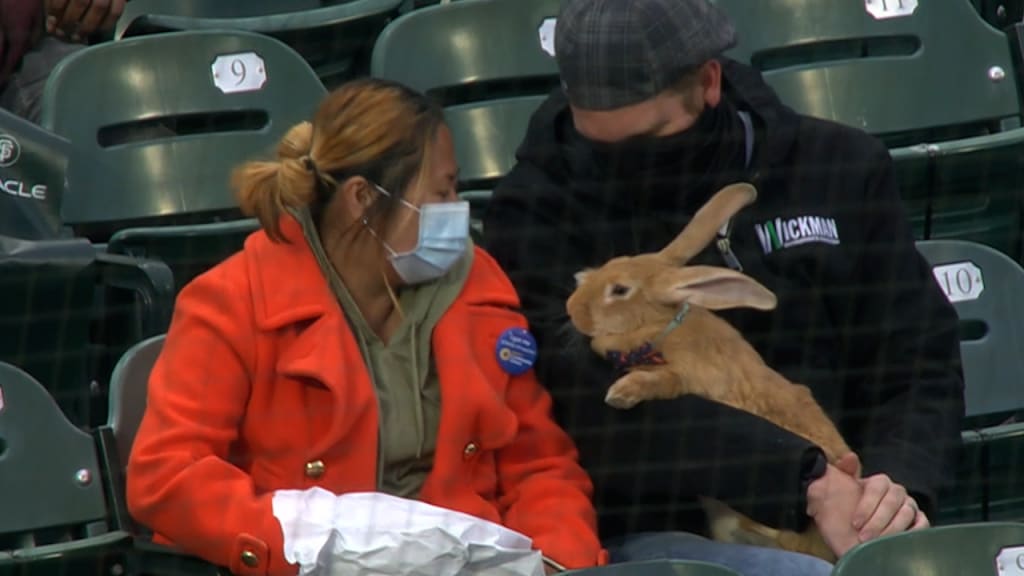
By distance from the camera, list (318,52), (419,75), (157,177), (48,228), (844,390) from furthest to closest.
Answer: (318,52), (419,75), (157,177), (48,228), (844,390)

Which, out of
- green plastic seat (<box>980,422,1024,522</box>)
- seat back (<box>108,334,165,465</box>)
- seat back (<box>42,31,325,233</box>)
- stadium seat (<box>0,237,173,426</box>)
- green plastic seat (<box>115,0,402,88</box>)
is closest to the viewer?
seat back (<box>108,334,165,465</box>)

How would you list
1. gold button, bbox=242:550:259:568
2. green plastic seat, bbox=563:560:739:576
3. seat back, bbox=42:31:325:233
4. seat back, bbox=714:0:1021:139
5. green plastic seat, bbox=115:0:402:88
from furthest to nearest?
1. green plastic seat, bbox=115:0:402:88
2. seat back, bbox=714:0:1021:139
3. seat back, bbox=42:31:325:233
4. gold button, bbox=242:550:259:568
5. green plastic seat, bbox=563:560:739:576

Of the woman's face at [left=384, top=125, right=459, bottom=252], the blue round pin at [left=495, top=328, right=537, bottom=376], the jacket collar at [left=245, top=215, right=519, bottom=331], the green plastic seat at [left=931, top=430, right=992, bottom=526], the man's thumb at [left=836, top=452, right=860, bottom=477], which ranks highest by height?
the woman's face at [left=384, top=125, right=459, bottom=252]

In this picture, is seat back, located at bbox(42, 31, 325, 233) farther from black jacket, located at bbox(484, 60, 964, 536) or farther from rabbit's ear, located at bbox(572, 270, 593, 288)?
rabbit's ear, located at bbox(572, 270, 593, 288)

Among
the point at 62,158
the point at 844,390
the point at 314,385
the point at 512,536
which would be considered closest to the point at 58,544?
the point at 314,385

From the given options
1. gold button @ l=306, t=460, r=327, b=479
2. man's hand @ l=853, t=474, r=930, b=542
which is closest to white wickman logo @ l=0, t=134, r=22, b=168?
gold button @ l=306, t=460, r=327, b=479

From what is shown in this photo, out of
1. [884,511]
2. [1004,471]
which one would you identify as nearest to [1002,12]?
[1004,471]

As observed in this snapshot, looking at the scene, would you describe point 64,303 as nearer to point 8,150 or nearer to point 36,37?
point 8,150

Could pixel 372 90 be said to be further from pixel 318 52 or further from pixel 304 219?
pixel 318 52

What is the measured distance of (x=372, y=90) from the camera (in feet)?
7.68

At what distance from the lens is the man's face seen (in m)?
2.40

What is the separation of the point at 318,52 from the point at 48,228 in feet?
3.21

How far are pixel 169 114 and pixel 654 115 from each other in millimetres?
1153

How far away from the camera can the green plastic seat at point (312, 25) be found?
3.61 metres
